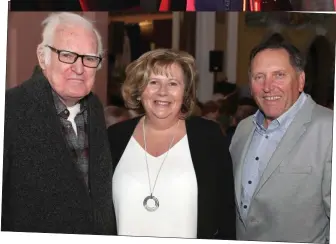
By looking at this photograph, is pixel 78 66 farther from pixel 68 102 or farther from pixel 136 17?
pixel 136 17

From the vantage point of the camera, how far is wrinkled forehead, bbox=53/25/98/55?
249 cm

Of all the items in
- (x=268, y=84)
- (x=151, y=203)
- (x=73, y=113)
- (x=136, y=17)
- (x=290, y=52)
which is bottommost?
(x=151, y=203)

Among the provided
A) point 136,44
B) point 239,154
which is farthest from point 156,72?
point 239,154

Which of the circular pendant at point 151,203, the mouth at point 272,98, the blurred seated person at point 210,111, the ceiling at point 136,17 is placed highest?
the ceiling at point 136,17

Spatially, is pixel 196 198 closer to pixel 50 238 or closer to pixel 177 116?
pixel 177 116

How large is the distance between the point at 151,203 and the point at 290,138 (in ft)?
2.09

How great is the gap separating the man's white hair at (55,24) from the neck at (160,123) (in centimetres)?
Answer: 35

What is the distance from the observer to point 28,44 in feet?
8.20

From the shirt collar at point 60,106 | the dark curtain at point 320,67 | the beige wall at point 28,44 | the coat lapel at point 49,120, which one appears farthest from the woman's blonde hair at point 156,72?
the dark curtain at point 320,67

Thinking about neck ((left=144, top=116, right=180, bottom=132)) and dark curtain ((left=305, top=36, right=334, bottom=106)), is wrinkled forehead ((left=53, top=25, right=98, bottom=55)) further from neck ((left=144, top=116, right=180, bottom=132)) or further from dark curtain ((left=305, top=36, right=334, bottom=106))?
dark curtain ((left=305, top=36, right=334, bottom=106))

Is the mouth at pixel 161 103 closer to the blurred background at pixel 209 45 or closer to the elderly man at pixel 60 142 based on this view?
the blurred background at pixel 209 45

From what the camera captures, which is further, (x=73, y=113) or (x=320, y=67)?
(x=73, y=113)

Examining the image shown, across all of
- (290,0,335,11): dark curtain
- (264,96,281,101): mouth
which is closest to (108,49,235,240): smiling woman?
(264,96,281,101): mouth

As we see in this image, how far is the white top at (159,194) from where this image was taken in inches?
97.7
